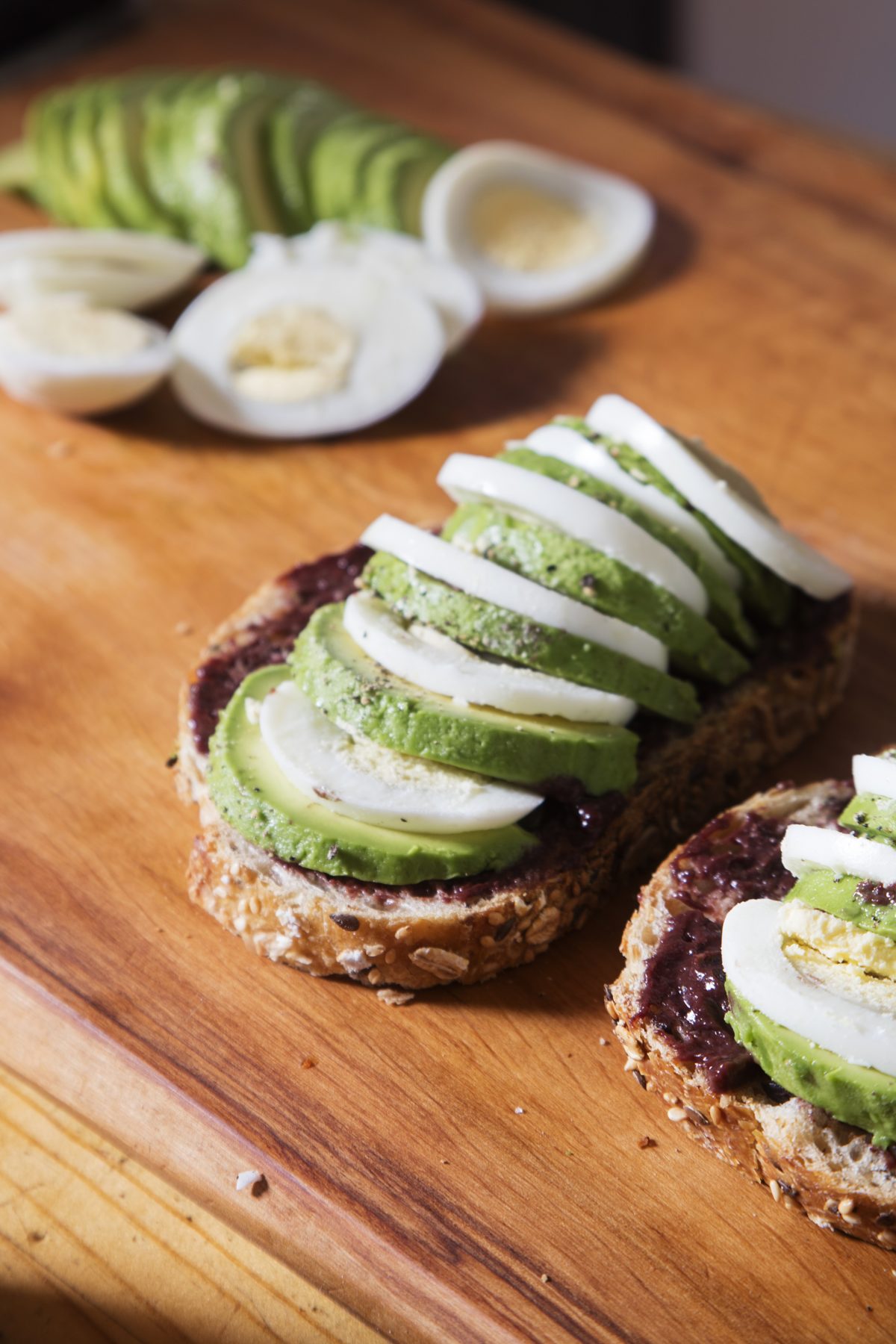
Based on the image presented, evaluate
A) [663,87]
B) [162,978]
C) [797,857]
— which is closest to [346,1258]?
[162,978]

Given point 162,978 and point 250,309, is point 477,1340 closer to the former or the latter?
point 162,978

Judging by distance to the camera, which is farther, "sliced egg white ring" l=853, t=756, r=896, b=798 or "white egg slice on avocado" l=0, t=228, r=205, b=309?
"white egg slice on avocado" l=0, t=228, r=205, b=309

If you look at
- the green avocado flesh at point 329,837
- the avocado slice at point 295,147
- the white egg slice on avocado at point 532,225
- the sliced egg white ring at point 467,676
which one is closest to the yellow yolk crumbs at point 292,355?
the white egg slice on avocado at point 532,225

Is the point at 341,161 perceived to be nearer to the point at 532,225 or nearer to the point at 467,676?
the point at 532,225

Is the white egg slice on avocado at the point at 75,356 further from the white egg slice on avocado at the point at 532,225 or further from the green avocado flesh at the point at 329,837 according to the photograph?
the green avocado flesh at the point at 329,837

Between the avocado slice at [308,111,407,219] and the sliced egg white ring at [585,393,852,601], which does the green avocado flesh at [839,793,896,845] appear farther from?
the avocado slice at [308,111,407,219]

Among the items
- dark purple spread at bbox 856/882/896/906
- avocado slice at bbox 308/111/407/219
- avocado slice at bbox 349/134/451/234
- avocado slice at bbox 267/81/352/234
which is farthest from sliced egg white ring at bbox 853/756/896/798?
avocado slice at bbox 267/81/352/234
